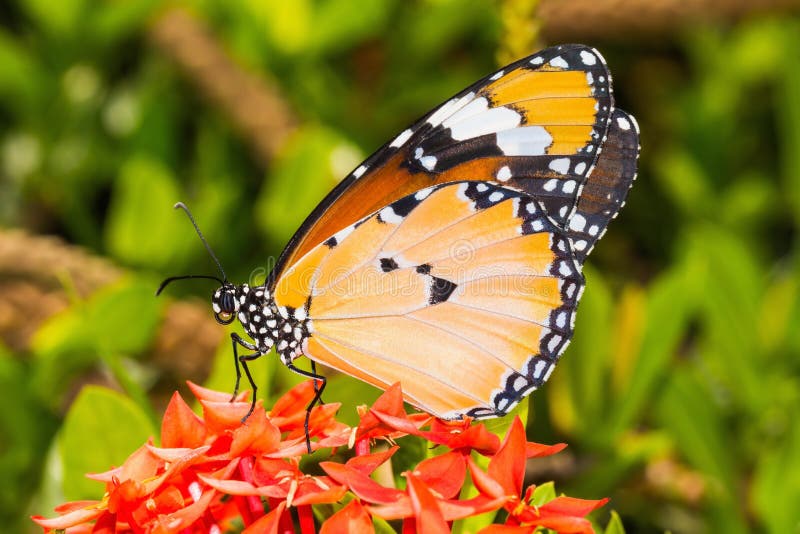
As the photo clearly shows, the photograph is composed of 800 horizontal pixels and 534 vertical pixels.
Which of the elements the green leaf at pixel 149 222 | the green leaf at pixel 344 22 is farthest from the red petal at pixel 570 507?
the green leaf at pixel 344 22

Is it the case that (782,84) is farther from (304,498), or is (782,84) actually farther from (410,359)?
(304,498)

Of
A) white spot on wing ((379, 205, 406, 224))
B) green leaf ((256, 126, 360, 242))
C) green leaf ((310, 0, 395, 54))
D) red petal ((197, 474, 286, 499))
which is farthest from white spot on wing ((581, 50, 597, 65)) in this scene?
green leaf ((310, 0, 395, 54))

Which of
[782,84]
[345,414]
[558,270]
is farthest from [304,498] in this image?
[782,84]

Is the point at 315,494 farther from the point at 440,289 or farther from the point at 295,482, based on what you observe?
the point at 440,289

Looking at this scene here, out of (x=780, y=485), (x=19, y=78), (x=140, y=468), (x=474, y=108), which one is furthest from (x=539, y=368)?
(x=19, y=78)

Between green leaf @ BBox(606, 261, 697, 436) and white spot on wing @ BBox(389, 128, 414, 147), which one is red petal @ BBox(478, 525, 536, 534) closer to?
white spot on wing @ BBox(389, 128, 414, 147)

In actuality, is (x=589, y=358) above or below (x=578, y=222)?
below

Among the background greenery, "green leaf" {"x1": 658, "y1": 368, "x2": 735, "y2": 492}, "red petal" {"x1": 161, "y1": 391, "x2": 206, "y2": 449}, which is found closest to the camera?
"red petal" {"x1": 161, "y1": 391, "x2": 206, "y2": 449}
